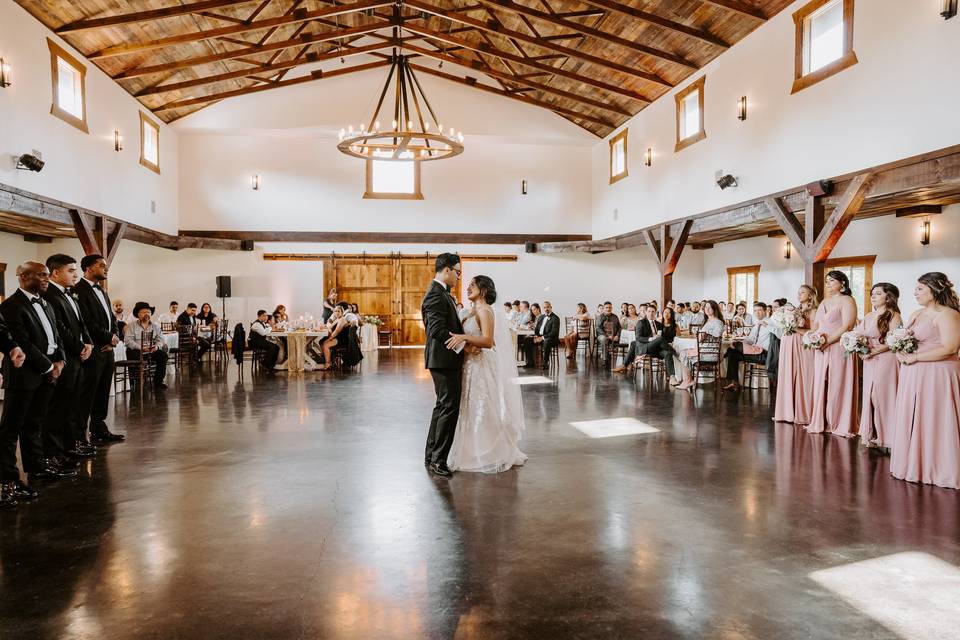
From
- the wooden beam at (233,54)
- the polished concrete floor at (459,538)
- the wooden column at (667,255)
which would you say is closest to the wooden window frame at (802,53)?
the wooden column at (667,255)

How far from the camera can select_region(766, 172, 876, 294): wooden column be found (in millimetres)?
8000

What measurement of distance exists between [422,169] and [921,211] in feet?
37.7

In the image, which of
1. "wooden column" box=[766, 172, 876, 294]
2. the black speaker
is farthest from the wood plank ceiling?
the black speaker

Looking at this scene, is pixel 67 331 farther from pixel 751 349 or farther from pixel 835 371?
pixel 751 349

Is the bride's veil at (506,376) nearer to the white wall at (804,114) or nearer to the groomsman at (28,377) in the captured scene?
the groomsman at (28,377)

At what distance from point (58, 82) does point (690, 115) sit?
11.0 meters

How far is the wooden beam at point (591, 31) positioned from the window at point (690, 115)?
0.51m

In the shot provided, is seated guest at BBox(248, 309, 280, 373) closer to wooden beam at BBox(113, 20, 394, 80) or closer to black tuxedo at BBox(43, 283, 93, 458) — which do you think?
wooden beam at BBox(113, 20, 394, 80)

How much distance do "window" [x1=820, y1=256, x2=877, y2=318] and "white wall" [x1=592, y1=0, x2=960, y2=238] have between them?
312 cm

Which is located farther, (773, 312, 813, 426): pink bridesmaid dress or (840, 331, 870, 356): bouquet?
(773, 312, 813, 426): pink bridesmaid dress

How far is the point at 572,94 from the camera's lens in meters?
14.3

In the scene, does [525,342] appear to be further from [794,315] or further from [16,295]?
[16,295]

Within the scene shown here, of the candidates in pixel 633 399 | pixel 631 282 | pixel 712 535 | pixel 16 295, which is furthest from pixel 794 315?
pixel 631 282

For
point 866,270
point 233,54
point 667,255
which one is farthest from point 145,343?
point 866,270
